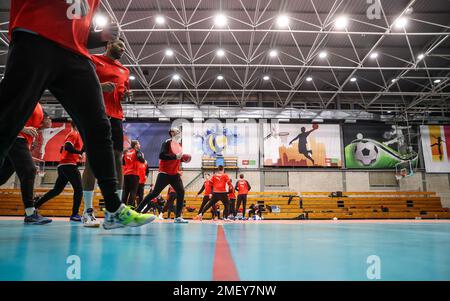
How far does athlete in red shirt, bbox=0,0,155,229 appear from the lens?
54.0 inches

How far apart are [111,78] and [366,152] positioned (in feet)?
61.9

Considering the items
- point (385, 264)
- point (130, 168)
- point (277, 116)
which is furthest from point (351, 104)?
point (385, 264)

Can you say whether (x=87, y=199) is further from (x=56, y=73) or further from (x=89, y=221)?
(x=56, y=73)

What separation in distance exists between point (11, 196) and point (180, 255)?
20.5 m

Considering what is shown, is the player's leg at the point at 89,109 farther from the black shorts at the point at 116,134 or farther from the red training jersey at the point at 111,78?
the red training jersey at the point at 111,78

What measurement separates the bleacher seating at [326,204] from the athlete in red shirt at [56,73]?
1375 cm

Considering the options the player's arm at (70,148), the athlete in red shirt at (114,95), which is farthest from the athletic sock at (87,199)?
the player's arm at (70,148)

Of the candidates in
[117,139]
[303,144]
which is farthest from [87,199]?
[303,144]

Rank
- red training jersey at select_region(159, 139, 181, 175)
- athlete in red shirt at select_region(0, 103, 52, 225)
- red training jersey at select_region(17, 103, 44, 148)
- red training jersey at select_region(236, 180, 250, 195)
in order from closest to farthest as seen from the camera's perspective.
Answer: athlete in red shirt at select_region(0, 103, 52, 225) < red training jersey at select_region(17, 103, 44, 148) < red training jersey at select_region(159, 139, 181, 175) < red training jersey at select_region(236, 180, 250, 195)

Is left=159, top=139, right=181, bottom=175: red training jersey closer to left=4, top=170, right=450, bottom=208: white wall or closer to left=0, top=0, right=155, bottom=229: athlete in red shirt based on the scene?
left=0, top=0, right=155, bottom=229: athlete in red shirt

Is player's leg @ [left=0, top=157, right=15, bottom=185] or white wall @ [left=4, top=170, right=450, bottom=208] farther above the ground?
white wall @ [left=4, top=170, right=450, bottom=208]

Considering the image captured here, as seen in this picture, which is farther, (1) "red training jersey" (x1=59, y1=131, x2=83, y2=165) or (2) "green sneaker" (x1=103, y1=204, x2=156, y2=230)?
(1) "red training jersey" (x1=59, y1=131, x2=83, y2=165)

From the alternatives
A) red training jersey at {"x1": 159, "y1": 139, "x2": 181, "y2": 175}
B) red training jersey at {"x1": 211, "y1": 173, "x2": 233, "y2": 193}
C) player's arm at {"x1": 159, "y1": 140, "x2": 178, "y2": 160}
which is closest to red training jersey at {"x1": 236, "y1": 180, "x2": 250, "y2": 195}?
Answer: red training jersey at {"x1": 211, "y1": 173, "x2": 233, "y2": 193}

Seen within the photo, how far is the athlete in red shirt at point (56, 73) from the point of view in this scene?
54.0 inches
